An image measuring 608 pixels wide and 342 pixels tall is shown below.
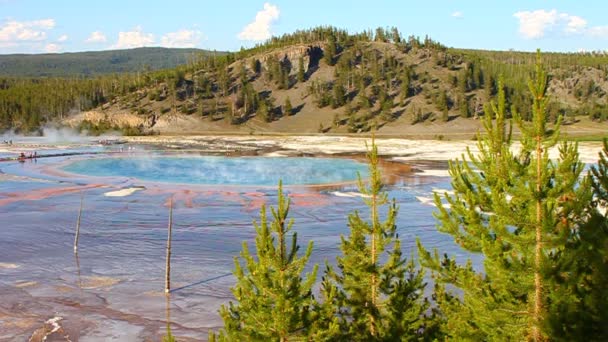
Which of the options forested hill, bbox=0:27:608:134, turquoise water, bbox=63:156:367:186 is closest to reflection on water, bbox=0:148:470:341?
turquoise water, bbox=63:156:367:186

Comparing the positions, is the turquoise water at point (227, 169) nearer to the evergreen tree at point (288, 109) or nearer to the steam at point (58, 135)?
the steam at point (58, 135)

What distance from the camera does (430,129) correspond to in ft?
389

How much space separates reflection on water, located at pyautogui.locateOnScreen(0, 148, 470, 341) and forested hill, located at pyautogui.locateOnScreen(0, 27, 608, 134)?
250ft

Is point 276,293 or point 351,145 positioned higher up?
point 276,293

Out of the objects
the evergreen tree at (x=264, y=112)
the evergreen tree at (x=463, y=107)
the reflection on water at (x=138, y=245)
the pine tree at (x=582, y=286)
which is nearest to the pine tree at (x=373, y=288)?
the pine tree at (x=582, y=286)

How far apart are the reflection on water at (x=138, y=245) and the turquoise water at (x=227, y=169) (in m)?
4.52

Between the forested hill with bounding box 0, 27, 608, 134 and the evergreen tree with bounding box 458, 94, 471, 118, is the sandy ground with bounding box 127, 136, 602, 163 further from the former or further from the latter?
the evergreen tree with bounding box 458, 94, 471, 118

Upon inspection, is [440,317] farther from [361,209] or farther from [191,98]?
[191,98]

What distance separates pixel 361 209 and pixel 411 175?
17.9m

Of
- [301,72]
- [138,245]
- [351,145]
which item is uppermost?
[301,72]

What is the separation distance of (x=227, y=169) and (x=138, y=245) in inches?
1319

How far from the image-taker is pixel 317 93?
458 feet

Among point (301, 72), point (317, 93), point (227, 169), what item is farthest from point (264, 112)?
point (227, 169)

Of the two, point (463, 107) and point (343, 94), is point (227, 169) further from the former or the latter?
point (343, 94)
